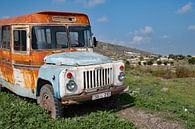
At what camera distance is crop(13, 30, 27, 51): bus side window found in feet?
29.4

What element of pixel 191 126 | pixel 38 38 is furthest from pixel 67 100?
pixel 191 126

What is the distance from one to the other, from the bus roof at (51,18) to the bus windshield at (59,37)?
0.58 feet

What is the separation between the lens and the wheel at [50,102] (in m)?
7.89

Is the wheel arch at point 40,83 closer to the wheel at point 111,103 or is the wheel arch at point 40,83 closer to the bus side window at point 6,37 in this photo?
the wheel at point 111,103

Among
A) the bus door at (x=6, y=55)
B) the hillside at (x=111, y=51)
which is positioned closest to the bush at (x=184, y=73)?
the hillside at (x=111, y=51)

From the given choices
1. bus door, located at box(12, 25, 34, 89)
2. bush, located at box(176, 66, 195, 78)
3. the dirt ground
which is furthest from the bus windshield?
bush, located at box(176, 66, 195, 78)

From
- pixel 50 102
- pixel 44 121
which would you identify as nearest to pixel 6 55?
pixel 50 102

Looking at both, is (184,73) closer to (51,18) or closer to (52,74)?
(51,18)

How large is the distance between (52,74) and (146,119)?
265 centimetres

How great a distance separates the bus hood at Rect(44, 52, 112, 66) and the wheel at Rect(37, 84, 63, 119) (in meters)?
0.70

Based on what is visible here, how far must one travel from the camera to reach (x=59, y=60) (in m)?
8.09

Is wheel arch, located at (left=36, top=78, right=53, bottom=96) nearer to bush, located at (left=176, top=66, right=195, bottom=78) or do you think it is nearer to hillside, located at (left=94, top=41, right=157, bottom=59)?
hillside, located at (left=94, top=41, right=157, bottom=59)

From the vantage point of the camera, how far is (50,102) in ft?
26.7

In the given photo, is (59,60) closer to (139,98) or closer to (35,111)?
(35,111)
